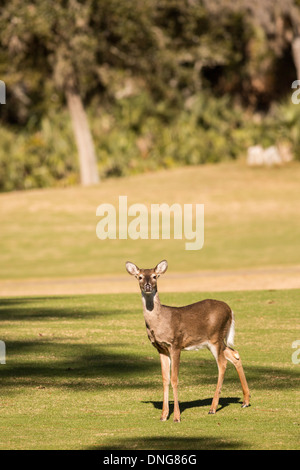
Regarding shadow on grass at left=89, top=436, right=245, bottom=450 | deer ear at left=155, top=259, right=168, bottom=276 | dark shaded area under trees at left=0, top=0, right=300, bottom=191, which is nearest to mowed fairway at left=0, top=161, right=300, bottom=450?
shadow on grass at left=89, top=436, right=245, bottom=450

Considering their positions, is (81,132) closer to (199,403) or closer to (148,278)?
(199,403)

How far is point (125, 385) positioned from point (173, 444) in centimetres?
299

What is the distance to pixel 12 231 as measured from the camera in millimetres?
36594

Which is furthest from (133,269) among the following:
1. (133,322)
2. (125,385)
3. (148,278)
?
(133,322)

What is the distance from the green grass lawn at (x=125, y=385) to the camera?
8805mm

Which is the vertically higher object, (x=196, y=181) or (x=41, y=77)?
(x=41, y=77)

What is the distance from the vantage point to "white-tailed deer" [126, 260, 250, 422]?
9281mm

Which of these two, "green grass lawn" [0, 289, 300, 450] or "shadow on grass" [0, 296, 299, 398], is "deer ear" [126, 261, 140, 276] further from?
"shadow on grass" [0, 296, 299, 398]

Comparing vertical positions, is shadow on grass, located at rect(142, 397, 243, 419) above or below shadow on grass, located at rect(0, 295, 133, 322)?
below

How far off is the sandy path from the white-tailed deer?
1198cm

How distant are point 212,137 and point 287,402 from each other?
123 ft

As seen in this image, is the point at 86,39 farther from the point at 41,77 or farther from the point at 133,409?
the point at 133,409

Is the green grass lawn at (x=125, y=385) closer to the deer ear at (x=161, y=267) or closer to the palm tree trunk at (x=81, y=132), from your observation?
the deer ear at (x=161, y=267)

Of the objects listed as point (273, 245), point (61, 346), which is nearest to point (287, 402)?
point (61, 346)
